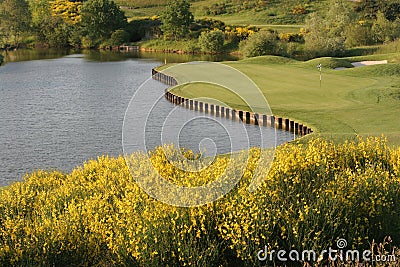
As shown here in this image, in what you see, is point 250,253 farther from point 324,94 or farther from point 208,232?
point 324,94

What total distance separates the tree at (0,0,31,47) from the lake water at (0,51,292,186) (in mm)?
42604

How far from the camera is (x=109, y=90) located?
51719mm

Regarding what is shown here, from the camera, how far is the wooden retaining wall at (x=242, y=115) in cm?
3144

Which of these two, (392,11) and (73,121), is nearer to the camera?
(73,121)

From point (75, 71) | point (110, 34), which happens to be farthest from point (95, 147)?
point (110, 34)

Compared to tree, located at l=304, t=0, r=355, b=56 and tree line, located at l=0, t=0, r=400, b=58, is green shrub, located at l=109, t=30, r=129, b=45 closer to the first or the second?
tree line, located at l=0, t=0, r=400, b=58

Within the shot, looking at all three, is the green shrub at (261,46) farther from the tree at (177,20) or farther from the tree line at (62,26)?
the tree line at (62,26)

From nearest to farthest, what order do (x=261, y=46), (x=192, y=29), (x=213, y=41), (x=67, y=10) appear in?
(x=261, y=46), (x=213, y=41), (x=192, y=29), (x=67, y=10)

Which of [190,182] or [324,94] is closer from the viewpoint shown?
[190,182]

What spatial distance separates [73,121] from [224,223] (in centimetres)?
2766

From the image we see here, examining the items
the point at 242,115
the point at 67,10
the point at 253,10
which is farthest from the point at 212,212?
the point at 67,10

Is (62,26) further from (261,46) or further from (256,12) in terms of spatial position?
(261,46)

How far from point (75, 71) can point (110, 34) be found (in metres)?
42.9

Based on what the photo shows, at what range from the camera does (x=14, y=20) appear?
10838cm
